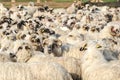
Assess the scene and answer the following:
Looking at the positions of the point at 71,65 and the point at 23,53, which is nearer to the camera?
the point at 71,65

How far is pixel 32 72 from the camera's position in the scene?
24.6ft

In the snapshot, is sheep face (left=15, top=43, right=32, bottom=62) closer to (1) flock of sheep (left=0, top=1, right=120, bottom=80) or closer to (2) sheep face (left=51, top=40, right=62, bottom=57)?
(1) flock of sheep (left=0, top=1, right=120, bottom=80)

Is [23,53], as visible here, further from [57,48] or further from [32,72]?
[32,72]

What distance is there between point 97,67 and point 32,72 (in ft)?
4.28

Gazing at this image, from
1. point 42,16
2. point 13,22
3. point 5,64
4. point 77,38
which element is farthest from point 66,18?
point 5,64

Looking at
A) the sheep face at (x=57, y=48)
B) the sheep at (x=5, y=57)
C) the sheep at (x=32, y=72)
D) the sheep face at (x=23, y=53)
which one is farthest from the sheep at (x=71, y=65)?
the sheep face at (x=57, y=48)

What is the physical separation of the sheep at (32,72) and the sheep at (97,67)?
0.58 meters

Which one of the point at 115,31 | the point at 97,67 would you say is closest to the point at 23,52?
the point at 97,67

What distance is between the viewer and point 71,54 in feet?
32.8

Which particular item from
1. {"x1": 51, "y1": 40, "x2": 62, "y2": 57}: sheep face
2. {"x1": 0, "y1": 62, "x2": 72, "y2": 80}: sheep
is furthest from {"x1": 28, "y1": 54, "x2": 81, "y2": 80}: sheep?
{"x1": 51, "y1": 40, "x2": 62, "y2": 57}: sheep face

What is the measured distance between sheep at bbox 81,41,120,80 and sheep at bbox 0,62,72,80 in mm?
578

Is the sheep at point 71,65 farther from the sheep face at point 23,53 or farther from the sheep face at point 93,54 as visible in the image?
the sheep face at point 23,53

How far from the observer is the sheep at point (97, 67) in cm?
745

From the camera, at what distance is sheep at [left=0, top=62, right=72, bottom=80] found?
7.43 meters
